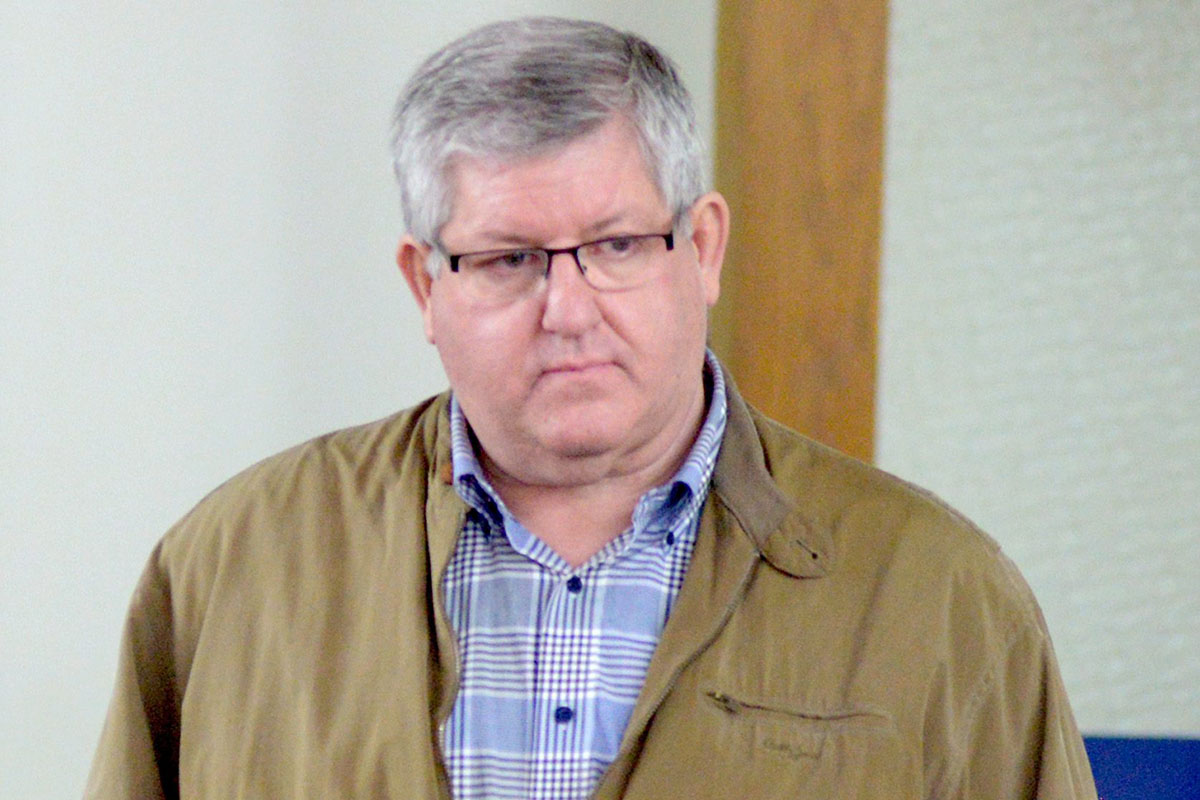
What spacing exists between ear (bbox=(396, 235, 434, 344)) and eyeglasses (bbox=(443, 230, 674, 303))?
0.09 meters

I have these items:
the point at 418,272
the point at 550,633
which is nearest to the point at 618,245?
the point at 418,272

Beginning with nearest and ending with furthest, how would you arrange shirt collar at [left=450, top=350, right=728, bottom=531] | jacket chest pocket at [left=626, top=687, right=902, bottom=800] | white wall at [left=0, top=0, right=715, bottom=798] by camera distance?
jacket chest pocket at [left=626, top=687, right=902, bottom=800] → shirt collar at [left=450, top=350, right=728, bottom=531] → white wall at [left=0, top=0, right=715, bottom=798]

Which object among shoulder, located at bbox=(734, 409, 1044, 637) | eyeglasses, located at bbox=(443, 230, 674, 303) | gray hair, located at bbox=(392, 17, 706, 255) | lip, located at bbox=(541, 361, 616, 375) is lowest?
shoulder, located at bbox=(734, 409, 1044, 637)

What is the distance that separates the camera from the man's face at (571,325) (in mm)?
1375

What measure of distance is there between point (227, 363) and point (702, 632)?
42.3 inches

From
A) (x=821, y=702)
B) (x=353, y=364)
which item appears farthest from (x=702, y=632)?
(x=353, y=364)

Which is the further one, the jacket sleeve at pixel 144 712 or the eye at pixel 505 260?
the jacket sleeve at pixel 144 712

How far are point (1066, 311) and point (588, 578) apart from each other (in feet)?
3.51

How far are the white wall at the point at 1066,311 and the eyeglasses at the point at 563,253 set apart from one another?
801 mm

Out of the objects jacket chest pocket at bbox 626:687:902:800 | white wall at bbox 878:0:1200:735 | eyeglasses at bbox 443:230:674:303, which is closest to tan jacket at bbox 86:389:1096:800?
jacket chest pocket at bbox 626:687:902:800

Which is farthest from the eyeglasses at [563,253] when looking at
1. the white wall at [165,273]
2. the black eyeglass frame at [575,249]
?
the white wall at [165,273]

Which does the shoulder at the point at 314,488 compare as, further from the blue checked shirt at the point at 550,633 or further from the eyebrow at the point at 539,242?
the eyebrow at the point at 539,242

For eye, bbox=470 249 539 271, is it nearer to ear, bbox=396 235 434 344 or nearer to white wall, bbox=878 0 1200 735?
ear, bbox=396 235 434 344

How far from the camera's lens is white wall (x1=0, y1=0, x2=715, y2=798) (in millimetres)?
2064
